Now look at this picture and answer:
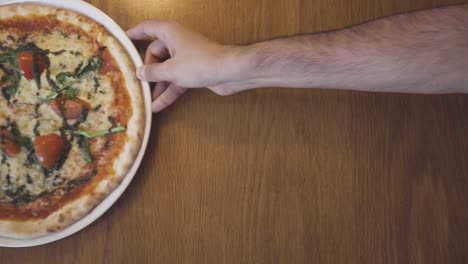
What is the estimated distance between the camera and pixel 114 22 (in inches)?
53.7

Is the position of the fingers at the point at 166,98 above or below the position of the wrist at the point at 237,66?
below

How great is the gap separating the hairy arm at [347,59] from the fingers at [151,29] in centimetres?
2

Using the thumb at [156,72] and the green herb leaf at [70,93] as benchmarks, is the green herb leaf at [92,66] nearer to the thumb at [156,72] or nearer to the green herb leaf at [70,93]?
the green herb leaf at [70,93]

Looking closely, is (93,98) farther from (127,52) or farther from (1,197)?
(1,197)

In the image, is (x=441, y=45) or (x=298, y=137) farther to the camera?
(x=298, y=137)

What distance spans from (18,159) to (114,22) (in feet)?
2.05

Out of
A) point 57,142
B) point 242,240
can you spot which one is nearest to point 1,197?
point 57,142

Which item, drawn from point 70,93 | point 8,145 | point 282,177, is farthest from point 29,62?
point 282,177

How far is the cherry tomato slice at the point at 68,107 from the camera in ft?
4.60

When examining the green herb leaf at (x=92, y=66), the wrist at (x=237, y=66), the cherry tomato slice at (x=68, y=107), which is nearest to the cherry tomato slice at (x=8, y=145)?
the cherry tomato slice at (x=68, y=107)

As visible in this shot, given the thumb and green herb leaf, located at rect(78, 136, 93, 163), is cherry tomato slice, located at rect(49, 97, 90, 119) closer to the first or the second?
green herb leaf, located at rect(78, 136, 93, 163)

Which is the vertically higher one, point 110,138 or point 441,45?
point 441,45

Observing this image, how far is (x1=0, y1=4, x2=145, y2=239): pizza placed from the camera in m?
1.36

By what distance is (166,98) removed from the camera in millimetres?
1337
